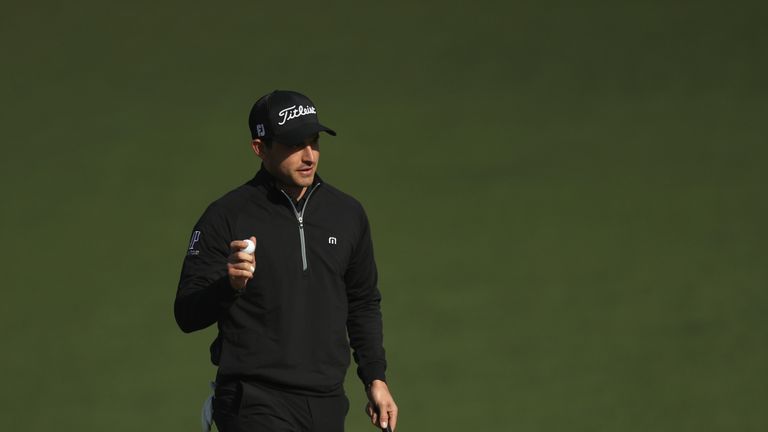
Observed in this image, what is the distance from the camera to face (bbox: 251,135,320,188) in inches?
110

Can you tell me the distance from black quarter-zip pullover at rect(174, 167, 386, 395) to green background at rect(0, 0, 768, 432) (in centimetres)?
202

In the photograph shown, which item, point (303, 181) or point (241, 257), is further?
point (303, 181)

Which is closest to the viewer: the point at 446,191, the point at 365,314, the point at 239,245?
the point at 239,245

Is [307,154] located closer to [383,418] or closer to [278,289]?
[278,289]

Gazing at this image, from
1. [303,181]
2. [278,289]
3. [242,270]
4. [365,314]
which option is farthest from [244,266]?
[365,314]

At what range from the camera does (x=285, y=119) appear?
2.79 m

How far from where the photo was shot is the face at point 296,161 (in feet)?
9.20

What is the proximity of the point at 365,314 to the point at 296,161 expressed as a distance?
0.42m

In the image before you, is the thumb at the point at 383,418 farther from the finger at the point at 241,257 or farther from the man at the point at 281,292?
the finger at the point at 241,257

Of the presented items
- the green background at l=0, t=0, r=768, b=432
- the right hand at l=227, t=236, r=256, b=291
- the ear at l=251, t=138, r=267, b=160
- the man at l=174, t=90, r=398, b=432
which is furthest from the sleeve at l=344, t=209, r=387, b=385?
the green background at l=0, t=0, r=768, b=432

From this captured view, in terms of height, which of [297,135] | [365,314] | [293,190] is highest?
[297,135]

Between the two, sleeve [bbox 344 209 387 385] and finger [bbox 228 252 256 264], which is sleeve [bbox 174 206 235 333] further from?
sleeve [bbox 344 209 387 385]

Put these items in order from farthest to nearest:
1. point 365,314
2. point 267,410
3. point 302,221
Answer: point 365,314 → point 302,221 → point 267,410

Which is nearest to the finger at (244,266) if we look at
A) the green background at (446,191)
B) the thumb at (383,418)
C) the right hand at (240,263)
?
the right hand at (240,263)
